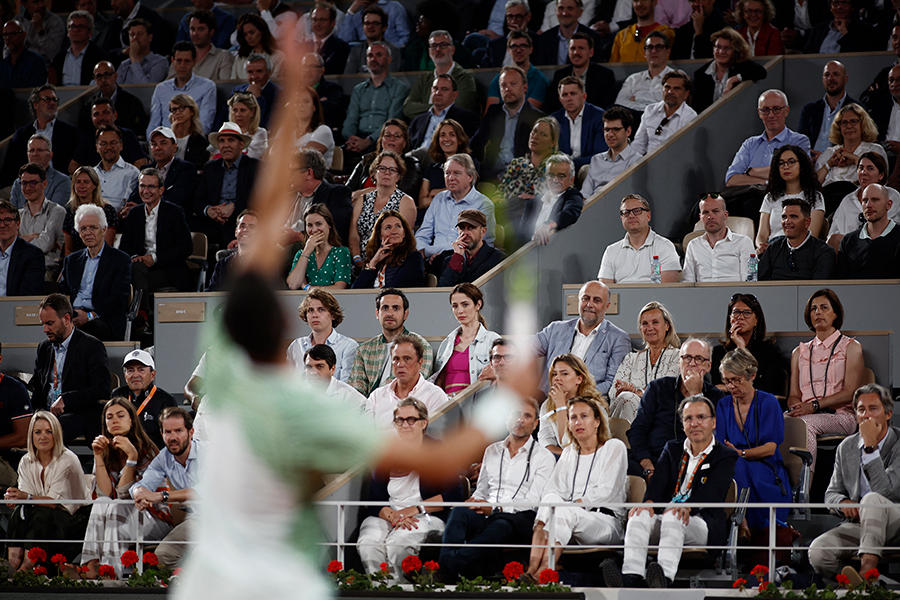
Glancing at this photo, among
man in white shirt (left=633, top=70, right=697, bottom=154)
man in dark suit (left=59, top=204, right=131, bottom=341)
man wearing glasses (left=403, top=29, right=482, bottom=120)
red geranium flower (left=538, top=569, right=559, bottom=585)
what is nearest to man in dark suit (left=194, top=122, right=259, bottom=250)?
man in dark suit (left=59, top=204, right=131, bottom=341)

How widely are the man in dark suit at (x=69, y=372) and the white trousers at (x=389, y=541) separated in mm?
2785

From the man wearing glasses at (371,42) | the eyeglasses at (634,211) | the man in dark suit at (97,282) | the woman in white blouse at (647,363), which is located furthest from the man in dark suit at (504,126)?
the man in dark suit at (97,282)

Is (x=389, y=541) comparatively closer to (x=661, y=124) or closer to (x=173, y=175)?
(x=661, y=124)

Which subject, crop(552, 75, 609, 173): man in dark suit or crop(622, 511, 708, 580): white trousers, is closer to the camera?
crop(622, 511, 708, 580): white trousers

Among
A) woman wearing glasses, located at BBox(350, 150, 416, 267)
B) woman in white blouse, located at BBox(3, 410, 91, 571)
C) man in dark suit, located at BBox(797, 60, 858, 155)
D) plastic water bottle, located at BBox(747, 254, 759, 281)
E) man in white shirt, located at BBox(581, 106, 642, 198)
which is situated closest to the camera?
woman in white blouse, located at BBox(3, 410, 91, 571)

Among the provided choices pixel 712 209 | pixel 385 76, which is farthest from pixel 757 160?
pixel 385 76

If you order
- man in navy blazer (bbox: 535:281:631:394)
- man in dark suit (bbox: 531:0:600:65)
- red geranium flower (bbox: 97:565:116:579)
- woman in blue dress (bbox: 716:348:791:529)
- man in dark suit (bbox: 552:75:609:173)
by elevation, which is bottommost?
red geranium flower (bbox: 97:565:116:579)

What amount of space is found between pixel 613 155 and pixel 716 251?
1696 millimetres

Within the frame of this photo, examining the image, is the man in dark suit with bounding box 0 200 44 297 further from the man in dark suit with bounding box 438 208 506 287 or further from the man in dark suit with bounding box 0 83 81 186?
the man in dark suit with bounding box 438 208 506 287

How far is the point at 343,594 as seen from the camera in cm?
589

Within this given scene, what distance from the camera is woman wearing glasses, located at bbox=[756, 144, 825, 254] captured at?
8.41 metres

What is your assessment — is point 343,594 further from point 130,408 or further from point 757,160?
point 757,160

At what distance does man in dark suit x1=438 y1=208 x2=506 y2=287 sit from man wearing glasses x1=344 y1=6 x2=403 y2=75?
13.1 ft

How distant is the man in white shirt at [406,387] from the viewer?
6.95 m
